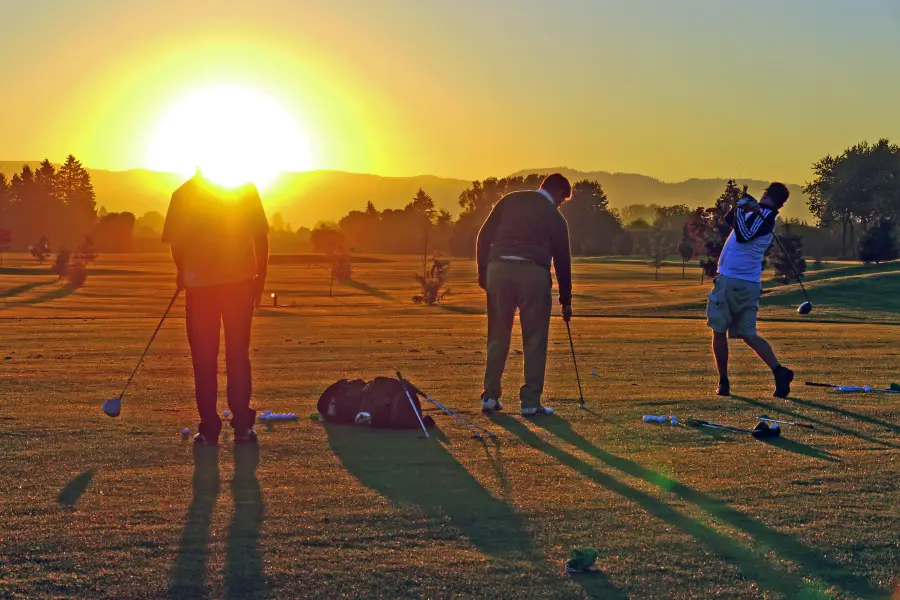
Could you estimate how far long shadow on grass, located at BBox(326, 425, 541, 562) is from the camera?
6.56 m

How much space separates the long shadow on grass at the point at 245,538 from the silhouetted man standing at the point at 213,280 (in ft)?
3.10

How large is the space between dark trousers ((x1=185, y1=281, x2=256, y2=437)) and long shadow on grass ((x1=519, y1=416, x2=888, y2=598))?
3.26m

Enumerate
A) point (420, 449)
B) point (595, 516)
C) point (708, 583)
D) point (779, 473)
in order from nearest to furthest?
point (708, 583) → point (595, 516) → point (779, 473) → point (420, 449)

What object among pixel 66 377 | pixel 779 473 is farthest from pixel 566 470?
pixel 66 377

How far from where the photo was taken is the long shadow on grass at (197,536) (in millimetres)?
5566

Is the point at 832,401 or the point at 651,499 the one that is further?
the point at 832,401

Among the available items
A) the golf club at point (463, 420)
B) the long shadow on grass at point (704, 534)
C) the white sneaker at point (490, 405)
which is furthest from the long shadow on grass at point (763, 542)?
the white sneaker at point (490, 405)

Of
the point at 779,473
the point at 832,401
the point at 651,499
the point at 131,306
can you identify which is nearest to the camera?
the point at 651,499

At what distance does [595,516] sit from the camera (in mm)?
7062

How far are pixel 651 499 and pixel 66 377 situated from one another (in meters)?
10.0

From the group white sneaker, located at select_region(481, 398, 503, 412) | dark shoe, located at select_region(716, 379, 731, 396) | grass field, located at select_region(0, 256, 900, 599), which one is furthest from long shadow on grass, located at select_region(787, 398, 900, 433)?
white sneaker, located at select_region(481, 398, 503, 412)

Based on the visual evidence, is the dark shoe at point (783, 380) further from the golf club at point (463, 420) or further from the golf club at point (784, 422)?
the golf club at point (463, 420)

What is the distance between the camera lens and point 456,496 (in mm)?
7625

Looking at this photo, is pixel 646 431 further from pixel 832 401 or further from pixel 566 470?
pixel 832 401
